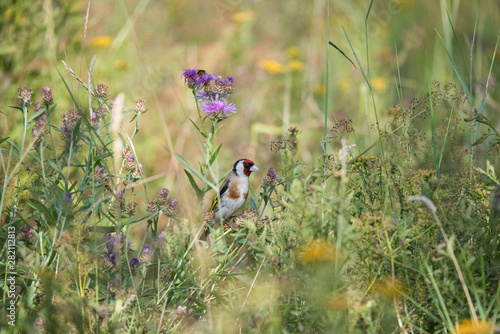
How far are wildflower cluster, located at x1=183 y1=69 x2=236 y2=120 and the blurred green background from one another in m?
1.68

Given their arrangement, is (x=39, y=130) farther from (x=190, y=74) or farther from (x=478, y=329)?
(x=478, y=329)

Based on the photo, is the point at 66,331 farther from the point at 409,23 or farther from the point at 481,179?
the point at 409,23

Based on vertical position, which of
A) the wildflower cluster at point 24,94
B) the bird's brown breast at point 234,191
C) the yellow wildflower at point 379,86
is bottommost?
the wildflower cluster at point 24,94

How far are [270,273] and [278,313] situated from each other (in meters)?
0.13

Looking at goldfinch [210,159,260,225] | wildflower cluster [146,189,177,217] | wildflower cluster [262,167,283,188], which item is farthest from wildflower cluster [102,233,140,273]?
goldfinch [210,159,260,225]

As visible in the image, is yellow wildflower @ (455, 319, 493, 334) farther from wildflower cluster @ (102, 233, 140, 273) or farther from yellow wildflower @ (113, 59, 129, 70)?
yellow wildflower @ (113, 59, 129, 70)

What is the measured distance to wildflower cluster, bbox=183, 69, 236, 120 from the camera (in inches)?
84.0

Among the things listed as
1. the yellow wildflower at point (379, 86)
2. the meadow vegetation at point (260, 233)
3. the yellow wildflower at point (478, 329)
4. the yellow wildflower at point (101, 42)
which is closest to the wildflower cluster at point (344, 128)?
the meadow vegetation at point (260, 233)

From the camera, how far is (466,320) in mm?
1570

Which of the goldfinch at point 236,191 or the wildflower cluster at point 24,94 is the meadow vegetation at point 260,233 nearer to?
the wildflower cluster at point 24,94

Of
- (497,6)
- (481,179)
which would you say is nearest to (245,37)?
(497,6)

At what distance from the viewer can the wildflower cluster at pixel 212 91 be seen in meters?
2.13

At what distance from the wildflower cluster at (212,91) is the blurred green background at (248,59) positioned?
1.68 meters

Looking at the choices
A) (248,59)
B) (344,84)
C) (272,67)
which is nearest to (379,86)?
(344,84)
